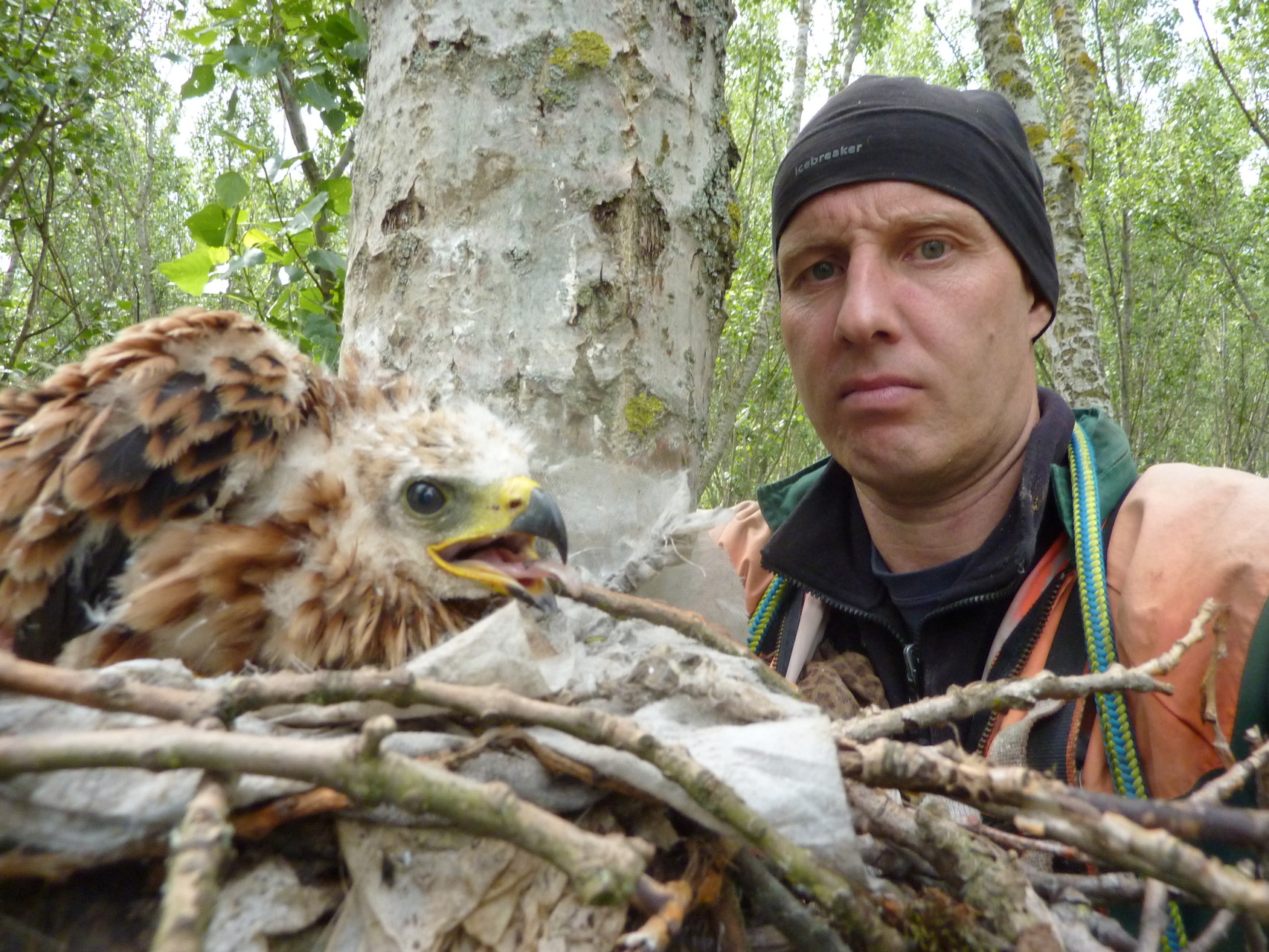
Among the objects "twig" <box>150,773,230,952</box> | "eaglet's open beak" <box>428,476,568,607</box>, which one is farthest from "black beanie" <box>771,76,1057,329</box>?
"twig" <box>150,773,230,952</box>

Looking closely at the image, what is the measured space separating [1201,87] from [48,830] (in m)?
30.8

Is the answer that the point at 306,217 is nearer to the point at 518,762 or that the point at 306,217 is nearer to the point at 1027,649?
the point at 518,762

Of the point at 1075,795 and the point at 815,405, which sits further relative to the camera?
the point at 815,405

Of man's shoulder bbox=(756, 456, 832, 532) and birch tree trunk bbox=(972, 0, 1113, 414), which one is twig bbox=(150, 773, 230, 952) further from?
birch tree trunk bbox=(972, 0, 1113, 414)

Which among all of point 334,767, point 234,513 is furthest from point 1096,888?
point 234,513

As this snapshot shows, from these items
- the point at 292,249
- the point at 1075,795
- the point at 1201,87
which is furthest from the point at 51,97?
the point at 1201,87

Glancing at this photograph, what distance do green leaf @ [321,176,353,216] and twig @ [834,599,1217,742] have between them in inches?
112

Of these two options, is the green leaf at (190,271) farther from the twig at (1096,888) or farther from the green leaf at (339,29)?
the twig at (1096,888)

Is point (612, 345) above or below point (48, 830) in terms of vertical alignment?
above

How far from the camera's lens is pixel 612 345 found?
Answer: 159 centimetres

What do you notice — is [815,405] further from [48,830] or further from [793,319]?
[48,830]

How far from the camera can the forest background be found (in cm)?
317

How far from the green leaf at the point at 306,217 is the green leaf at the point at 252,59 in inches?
20.0

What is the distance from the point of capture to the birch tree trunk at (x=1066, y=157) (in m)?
5.56
